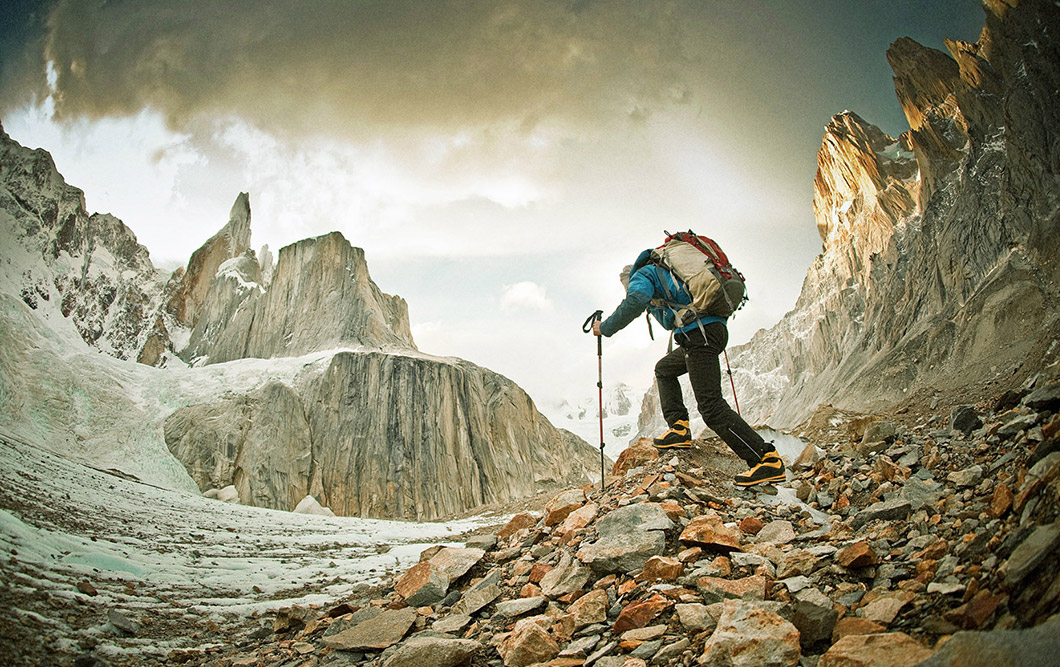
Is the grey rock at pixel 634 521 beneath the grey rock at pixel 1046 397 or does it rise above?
beneath

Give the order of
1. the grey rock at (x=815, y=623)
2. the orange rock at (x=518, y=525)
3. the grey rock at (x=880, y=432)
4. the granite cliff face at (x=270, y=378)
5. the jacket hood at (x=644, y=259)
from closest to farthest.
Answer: the grey rock at (x=815, y=623) → the grey rock at (x=880, y=432) → the orange rock at (x=518, y=525) → the jacket hood at (x=644, y=259) → the granite cliff face at (x=270, y=378)

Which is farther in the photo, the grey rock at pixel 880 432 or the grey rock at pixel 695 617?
the grey rock at pixel 880 432

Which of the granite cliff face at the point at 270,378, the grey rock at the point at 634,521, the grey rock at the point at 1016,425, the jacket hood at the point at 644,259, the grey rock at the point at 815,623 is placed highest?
the granite cliff face at the point at 270,378

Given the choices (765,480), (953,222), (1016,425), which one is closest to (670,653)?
(1016,425)

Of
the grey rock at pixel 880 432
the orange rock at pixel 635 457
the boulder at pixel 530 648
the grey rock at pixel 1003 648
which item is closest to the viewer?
the grey rock at pixel 1003 648

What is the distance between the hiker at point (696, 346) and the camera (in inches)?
200

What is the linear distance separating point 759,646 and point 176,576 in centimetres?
859

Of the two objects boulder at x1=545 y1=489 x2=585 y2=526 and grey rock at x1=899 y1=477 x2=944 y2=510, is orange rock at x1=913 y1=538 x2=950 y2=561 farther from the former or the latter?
boulder at x1=545 y1=489 x2=585 y2=526

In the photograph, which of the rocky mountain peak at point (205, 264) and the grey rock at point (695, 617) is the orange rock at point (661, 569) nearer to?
the grey rock at point (695, 617)

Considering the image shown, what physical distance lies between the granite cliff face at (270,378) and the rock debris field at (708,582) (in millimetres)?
9843

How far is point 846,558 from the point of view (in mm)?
2363

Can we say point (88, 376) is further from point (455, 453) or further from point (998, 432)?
point (998, 432)

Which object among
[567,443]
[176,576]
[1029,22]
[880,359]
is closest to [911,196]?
[880,359]

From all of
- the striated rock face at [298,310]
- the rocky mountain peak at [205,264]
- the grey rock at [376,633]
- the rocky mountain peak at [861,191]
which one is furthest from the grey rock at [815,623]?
the rocky mountain peak at [205,264]
